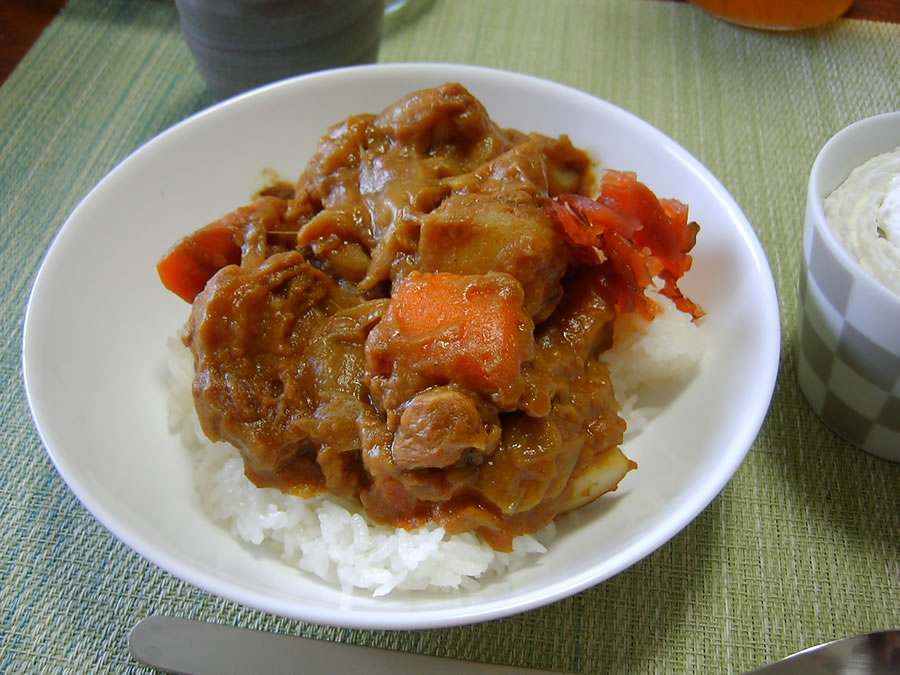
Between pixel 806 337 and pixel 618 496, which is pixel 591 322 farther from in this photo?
pixel 806 337

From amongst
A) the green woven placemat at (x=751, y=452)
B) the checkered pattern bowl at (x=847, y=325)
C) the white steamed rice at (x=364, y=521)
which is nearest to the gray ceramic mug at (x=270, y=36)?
the green woven placemat at (x=751, y=452)

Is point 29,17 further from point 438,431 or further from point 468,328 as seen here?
point 438,431

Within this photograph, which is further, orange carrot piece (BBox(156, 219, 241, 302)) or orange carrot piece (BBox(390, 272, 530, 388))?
orange carrot piece (BBox(156, 219, 241, 302))

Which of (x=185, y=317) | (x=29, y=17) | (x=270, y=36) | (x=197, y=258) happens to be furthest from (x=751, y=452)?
(x=29, y=17)

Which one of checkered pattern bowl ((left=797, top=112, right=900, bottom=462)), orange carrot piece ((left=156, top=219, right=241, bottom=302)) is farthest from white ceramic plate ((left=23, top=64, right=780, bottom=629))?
orange carrot piece ((left=156, top=219, right=241, bottom=302))

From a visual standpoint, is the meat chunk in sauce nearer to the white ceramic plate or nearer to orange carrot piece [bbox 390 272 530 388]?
orange carrot piece [bbox 390 272 530 388]

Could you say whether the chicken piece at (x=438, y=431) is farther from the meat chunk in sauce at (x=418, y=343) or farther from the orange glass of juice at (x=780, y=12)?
the orange glass of juice at (x=780, y=12)

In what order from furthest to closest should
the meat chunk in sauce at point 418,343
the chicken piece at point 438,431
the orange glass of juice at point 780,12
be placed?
the orange glass of juice at point 780,12 → the meat chunk in sauce at point 418,343 → the chicken piece at point 438,431
